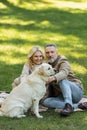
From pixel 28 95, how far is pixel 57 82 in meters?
0.69

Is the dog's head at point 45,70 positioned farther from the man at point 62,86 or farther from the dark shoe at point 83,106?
the dark shoe at point 83,106

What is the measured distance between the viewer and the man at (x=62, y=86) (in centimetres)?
742

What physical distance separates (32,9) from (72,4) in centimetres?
246

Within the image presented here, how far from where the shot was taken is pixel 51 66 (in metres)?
7.58

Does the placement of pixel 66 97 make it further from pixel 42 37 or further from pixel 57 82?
pixel 42 37

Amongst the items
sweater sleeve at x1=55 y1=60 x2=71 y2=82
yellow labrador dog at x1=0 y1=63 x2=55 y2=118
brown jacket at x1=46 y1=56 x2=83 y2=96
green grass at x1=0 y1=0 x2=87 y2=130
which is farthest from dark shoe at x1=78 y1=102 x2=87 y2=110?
yellow labrador dog at x1=0 y1=63 x2=55 y2=118

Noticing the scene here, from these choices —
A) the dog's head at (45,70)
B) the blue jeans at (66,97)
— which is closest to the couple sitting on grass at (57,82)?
the blue jeans at (66,97)

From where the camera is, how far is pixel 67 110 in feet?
24.0

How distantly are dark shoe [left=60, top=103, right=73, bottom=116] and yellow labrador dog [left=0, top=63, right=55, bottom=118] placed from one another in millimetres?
392

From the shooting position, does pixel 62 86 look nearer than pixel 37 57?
Yes

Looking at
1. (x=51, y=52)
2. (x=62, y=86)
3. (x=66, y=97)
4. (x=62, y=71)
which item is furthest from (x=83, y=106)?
(x=51, y=52)

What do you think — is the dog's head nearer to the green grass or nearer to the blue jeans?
the blue jeans

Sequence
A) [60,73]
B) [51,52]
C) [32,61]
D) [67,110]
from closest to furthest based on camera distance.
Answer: [67,110], [60,73], [51,52], [32,61]

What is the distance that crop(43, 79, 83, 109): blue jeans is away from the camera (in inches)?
295
